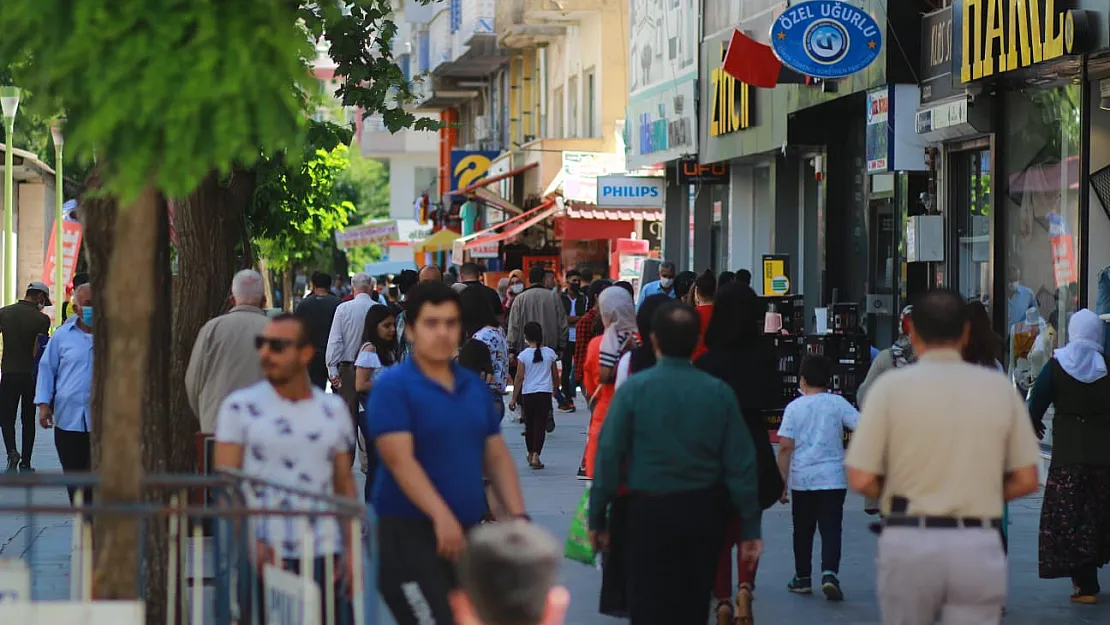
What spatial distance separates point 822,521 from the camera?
1049 cm

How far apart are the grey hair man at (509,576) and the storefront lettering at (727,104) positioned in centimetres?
2071

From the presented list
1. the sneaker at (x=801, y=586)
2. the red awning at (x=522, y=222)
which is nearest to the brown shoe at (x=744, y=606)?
the sneaker at (x=801, y=586)

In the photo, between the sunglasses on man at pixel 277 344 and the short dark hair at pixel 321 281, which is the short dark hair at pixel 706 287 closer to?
the sunglasses on man at pixel 277 344

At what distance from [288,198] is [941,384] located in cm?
1400

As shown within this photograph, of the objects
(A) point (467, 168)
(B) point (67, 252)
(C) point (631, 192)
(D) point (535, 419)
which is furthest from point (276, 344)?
(A) point (467, 168)

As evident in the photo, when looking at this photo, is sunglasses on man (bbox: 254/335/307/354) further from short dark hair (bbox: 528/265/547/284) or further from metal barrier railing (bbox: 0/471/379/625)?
short dark hair (bbox: 528/265/547/284)

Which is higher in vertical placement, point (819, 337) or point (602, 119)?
point (602, 119)

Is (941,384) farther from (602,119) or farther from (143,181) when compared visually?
(602,119)

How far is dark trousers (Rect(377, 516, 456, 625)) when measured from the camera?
259 inches

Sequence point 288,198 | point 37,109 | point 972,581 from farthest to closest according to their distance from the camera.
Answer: point 288,198, point 972,581, point 37,109

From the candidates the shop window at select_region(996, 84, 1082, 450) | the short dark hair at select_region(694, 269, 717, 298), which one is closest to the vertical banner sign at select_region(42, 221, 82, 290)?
the shop window at select_region(996, 84, 1082, 450)

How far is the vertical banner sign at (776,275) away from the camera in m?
21.6

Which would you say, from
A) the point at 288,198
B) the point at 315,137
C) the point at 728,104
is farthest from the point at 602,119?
the point at 315,137

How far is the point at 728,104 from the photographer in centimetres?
2556
